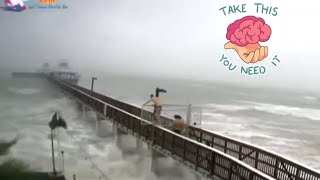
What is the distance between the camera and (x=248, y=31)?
276 inches

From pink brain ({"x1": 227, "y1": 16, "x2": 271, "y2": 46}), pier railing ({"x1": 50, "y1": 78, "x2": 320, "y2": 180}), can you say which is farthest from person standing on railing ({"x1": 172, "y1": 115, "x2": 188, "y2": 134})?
pink brain ({"x1": 227, "y1": 16, "x2": 271, "y2": 46})

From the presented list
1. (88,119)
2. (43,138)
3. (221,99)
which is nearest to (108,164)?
(43,138)

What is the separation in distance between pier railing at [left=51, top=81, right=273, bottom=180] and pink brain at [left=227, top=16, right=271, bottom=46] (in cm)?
186

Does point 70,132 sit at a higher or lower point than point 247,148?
lower

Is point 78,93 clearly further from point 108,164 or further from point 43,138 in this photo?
point 108,164

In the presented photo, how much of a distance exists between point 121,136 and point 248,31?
5626 millimetres

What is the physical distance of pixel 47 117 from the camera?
14891 millimetres

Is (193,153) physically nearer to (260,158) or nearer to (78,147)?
(260,158)

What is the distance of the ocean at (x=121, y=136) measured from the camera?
350 inches

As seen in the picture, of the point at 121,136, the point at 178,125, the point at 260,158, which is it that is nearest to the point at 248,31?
the point at 178,125

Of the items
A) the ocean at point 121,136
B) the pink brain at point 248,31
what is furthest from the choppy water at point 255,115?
the pink brain at point 248,31

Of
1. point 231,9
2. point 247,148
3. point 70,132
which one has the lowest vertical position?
point 70,132

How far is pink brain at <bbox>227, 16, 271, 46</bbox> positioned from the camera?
686cm

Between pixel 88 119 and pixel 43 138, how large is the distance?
4.96 metres
